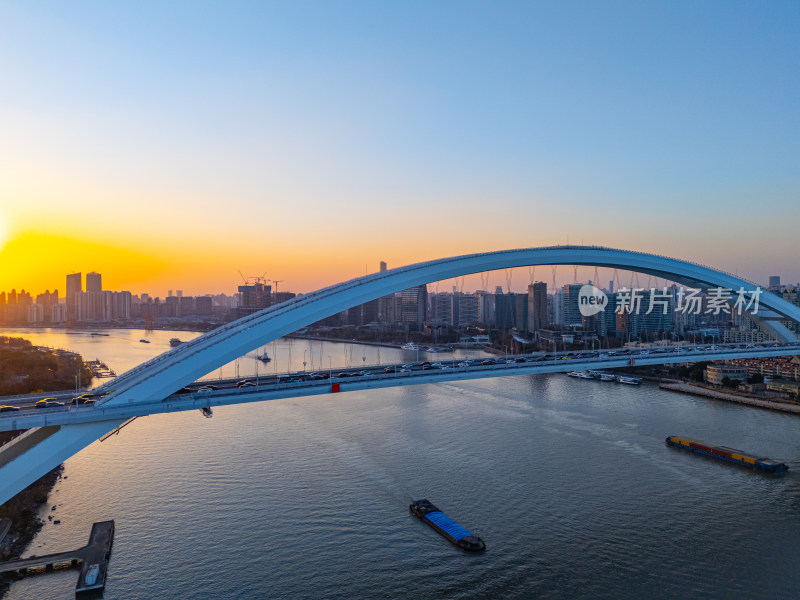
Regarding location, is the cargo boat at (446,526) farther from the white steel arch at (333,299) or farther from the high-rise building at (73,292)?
the high-rise building at (73,292)

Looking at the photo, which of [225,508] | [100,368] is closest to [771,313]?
[225,508]

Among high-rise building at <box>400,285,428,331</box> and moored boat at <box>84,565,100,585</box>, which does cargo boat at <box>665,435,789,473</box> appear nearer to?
moored boat at <box>84,565,100,585</box>

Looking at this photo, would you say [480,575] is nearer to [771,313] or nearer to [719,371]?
[771,313]

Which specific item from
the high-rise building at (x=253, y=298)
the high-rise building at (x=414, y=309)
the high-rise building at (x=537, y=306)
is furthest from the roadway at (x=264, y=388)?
the high-rise building at (x=253, y=298)

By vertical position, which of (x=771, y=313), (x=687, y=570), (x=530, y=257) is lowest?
(x=687, y=570)

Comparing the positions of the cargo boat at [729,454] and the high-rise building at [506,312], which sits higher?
the high-rise building at [506,312]

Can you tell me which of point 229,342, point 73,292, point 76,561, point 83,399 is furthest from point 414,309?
point 73,292
